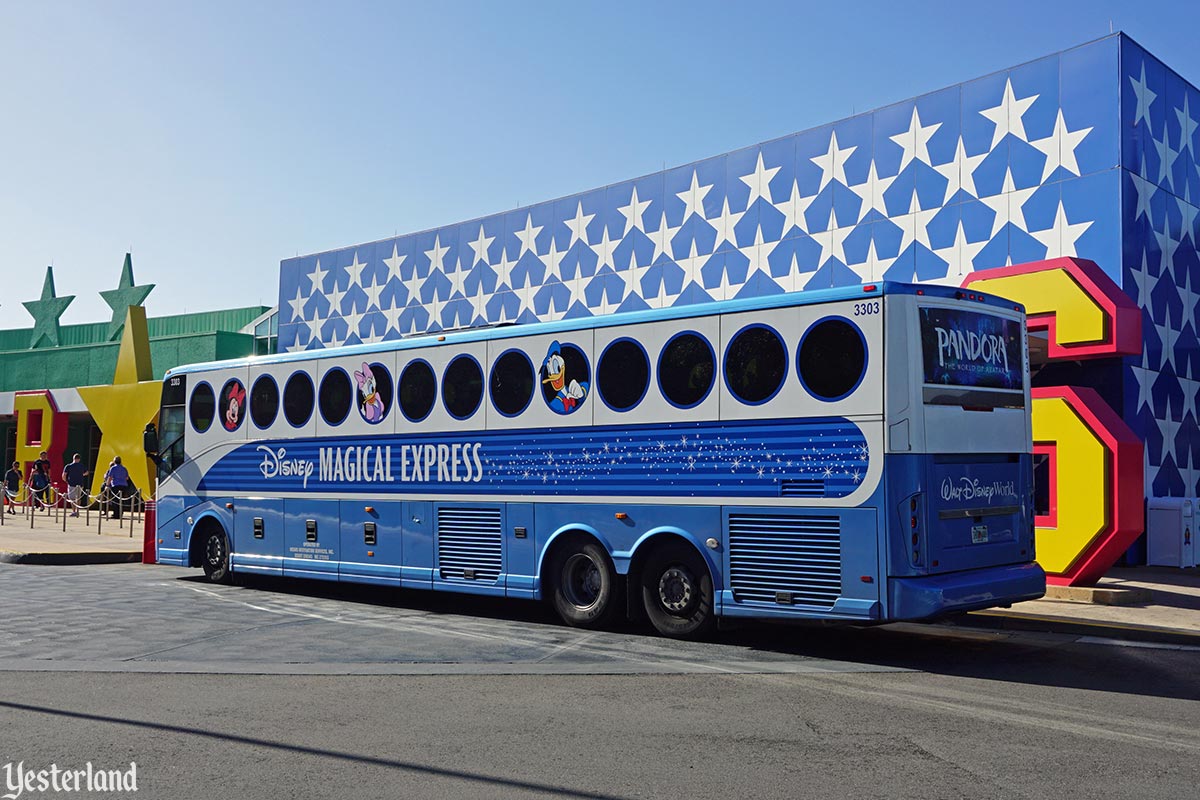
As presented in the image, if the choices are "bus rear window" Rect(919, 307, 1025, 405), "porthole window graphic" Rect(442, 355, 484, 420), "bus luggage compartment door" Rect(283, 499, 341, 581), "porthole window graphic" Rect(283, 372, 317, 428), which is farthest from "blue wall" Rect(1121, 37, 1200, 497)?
"porthole window graphic" Rect(283, 372, 317, 428)

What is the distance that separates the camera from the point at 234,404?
15617 mm

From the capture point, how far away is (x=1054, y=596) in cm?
1329

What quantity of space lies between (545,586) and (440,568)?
1668 mm

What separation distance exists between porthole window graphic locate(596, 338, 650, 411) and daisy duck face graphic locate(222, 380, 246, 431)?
21.5ft

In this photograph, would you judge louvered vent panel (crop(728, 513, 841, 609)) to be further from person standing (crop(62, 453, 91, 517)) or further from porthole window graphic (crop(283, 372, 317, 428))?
person standing (crop(62, 453, 91, 517))

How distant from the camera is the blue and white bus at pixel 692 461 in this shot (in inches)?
363

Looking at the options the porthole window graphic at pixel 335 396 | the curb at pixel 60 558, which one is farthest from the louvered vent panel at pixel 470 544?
the curb at pixel 60 558

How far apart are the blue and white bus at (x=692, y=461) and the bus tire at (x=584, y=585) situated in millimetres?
24

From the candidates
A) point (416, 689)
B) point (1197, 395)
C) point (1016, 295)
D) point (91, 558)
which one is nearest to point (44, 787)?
point (416, 689)

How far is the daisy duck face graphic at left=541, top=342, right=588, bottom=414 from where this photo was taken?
11449 millimetres

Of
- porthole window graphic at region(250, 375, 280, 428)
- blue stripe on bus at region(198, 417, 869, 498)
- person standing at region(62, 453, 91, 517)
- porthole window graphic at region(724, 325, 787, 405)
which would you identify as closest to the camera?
blue stripe on bus at region(198, 417, 869, 498)

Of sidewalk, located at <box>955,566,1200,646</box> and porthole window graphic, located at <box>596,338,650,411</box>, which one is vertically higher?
porthole window graphic, located at <box>596,338,650,411</box>

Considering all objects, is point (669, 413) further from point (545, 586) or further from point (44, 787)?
point (44, 787)

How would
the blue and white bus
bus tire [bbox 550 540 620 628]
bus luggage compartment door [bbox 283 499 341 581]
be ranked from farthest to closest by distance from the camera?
bus luggage compartment door [bbox 283 499 341 581] < bus tire [bbox 550 540 620 628] < the blue and white bus
